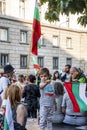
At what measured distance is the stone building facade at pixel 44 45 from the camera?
1372 inches

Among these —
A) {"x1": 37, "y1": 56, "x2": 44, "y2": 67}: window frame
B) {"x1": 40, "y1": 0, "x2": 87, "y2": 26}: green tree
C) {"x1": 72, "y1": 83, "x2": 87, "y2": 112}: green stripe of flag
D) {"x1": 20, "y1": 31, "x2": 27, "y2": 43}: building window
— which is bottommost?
{"x1": 37, "y1": 56, "x2": 44, "y2": 67}: window frame

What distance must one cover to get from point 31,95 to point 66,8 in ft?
10.1

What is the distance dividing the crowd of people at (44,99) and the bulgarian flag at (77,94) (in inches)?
26.5

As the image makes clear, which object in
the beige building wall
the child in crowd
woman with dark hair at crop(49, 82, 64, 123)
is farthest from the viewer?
the beige building wall

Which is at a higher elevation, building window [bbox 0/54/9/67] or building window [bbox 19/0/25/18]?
building window [bbox 19/0/25/18]

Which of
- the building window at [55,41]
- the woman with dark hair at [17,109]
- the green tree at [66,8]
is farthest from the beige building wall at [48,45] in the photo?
the woman with dark hair at [17,109]

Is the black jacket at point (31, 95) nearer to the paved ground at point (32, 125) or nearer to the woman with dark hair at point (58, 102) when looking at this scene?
the paved ground at point (32, 125)

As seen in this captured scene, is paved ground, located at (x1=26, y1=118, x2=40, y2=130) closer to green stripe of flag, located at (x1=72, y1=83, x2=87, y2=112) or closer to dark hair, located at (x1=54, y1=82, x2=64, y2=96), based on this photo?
dark hair, located at (x1=54, y1=82, x2=64, y2=96)

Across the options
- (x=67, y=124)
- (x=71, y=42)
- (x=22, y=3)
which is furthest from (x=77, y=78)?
(x=71, y=42)

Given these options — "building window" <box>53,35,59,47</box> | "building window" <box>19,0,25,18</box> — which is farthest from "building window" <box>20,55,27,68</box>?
"building window" <box>53,35,59,47</box>

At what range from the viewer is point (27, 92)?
11.0m

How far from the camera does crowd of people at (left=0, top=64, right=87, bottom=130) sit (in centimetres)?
549

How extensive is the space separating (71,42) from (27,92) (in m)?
33.4

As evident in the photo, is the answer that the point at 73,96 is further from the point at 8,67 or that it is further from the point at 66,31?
the point at 66,31
